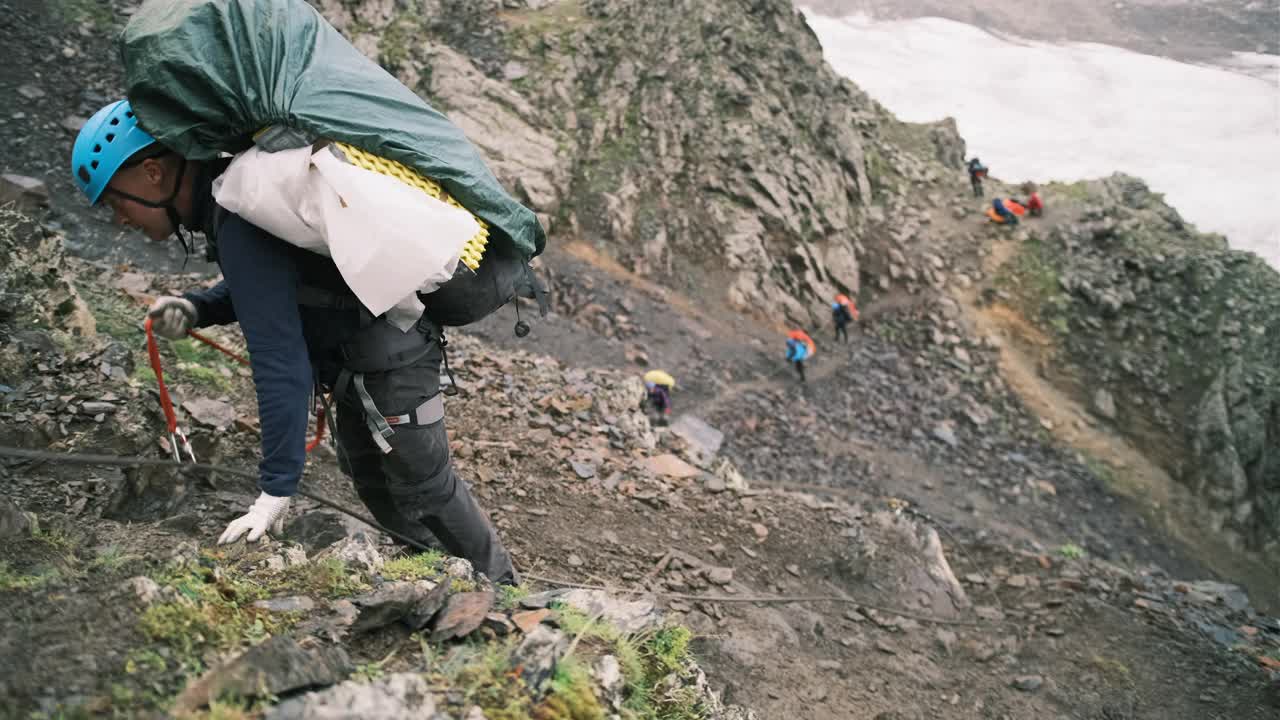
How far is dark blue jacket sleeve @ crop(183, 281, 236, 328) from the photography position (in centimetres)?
305

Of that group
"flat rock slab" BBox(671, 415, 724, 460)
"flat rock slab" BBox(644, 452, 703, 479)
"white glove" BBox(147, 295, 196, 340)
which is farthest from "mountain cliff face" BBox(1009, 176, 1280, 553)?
"white glove" BBox(147, 295, 196, 340)

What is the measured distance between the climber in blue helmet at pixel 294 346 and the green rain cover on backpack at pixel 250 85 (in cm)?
20

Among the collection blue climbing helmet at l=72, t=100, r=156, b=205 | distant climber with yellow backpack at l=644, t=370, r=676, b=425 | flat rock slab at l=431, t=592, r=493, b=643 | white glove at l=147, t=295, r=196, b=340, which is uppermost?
blue climbing helmet at l=72, t=100, r=156, b=205

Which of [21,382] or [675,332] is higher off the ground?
[21,382]

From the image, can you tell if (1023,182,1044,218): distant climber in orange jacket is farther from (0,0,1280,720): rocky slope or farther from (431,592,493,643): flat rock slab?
(431,592,493,643): flat rock slab

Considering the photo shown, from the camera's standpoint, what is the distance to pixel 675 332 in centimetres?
1511

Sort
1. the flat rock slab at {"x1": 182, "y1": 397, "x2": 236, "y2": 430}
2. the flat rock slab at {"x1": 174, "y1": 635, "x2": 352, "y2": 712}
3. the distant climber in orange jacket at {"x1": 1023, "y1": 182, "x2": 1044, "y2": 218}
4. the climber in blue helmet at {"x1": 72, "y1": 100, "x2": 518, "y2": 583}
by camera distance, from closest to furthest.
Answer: the flat rock slab at {"x1": 174, "y1": 635, "x2": 352, "y2": 712}, the climber in blue helmet at {"x1": 72, "y1": 100, "x2": 518, "y2": 583}, the flat rock slab at {"x1": 182, "y1": 397, "x2": 236, "y2": 430}, the distant climber in orange jacket at {"x1": 1023, "y1": 182, "x2": 1044, "y2": 218}

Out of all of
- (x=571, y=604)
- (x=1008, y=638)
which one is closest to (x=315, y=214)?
(x=571, y=604)

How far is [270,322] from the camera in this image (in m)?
2.52

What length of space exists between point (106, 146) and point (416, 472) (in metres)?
1.73

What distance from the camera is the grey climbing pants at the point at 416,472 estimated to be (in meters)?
3.11

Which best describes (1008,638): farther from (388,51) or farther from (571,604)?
(388,51)

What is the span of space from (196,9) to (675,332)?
12.9 m

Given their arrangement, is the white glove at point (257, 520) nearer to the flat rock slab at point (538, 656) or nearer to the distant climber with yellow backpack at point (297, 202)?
the distant climber with yellow backpack at point (297, 202)
